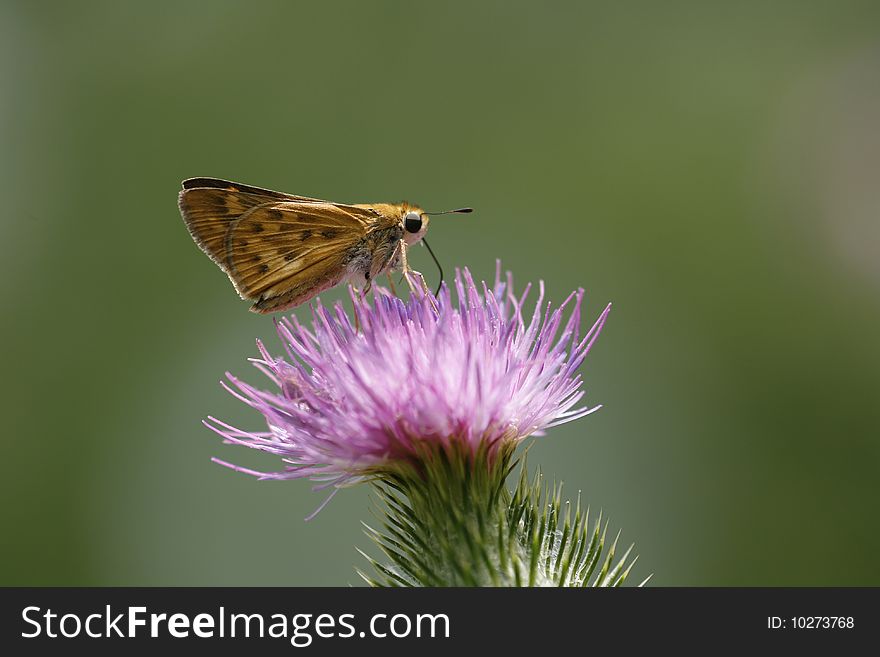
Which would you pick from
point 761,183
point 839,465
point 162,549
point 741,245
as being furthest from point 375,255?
point 162,549

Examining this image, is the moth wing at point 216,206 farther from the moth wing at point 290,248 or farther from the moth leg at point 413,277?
the moth leg at point 413,277

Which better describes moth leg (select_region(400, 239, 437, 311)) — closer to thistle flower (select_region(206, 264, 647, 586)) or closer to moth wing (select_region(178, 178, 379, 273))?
thistle flower (select_region(206, 264, 647, 586))

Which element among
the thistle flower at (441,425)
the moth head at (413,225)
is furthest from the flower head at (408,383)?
the moth head at (413,225)

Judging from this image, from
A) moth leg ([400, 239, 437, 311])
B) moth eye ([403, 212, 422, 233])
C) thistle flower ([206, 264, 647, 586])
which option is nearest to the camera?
thistle flower ([206, 264, 647, 586])

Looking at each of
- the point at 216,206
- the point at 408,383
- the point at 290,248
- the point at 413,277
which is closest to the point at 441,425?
the point at 408,383

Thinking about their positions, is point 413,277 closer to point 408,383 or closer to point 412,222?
point 412,222

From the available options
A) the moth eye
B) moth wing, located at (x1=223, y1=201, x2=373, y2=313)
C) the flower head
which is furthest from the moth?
the flower head
